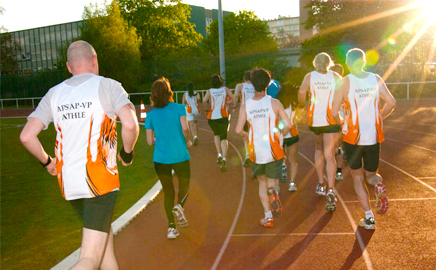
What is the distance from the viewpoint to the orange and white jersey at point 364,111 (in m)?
5.42

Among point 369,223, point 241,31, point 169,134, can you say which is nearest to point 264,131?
point 169,134

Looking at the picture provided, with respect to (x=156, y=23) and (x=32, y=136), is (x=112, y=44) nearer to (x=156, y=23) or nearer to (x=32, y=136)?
(x=156, y=23)

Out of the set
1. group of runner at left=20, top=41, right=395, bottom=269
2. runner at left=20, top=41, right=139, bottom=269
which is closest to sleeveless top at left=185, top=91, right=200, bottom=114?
group of runner at left=20, top=41, right=395, bottom=269

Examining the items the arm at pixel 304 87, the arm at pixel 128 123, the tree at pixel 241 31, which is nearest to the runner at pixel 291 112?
the arm at pixel 304 87

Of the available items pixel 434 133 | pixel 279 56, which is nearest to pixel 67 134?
pixel 434 133

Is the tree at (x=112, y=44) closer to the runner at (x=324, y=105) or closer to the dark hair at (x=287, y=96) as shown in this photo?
the dark hair at (x=287, y=96)

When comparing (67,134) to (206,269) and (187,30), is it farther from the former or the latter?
(187,30)

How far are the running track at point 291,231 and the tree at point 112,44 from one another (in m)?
32.7

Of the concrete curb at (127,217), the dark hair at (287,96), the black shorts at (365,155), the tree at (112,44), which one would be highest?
the tree at (112,44)

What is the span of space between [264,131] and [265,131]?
0.5 inches

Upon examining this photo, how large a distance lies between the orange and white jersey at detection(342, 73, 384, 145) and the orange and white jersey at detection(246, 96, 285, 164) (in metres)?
0.86

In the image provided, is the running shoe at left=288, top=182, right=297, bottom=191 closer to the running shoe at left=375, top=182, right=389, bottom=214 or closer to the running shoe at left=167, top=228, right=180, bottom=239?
the running shoe at left=375, top=182, right=389, bottom=214

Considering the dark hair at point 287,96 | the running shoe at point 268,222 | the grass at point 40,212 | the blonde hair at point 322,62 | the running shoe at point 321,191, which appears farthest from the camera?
the dark hair at point 287,96

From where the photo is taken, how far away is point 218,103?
9.93 meters
